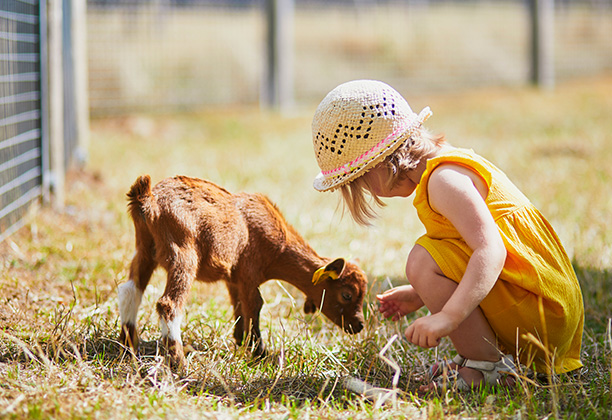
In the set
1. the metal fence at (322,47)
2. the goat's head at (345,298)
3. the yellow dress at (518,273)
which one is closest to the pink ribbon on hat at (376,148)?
the yellow dress at (518,273)

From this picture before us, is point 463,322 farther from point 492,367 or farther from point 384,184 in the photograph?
point 384,184

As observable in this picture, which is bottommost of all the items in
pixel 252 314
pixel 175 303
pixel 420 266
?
pixel 252 314

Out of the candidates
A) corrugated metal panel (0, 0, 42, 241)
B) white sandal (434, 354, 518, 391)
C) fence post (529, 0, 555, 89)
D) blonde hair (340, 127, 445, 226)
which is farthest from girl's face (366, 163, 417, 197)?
→ fence post (529, 0, 555, 89)

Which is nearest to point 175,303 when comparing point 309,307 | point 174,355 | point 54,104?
point 174,355

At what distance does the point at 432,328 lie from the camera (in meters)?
2.04

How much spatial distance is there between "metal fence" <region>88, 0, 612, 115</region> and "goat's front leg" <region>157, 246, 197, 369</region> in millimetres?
6933

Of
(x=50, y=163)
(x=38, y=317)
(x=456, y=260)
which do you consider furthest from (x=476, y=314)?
(x=50, y=163)

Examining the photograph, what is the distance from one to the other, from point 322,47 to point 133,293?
8966 mm

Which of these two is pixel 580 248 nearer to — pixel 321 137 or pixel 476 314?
pixel 476 314

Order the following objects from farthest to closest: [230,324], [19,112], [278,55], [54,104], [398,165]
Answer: [278,55] → [54,104] → [19,112] → [230,324] → [398,165]

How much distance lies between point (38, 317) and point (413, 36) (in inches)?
371

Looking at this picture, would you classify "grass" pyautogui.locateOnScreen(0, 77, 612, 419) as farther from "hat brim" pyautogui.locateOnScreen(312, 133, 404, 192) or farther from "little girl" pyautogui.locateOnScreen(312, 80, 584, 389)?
"hat brim" pyautogui.locateOnScreen(312, 133, 404, 192)

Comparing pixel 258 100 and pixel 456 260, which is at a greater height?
pixel 258 100

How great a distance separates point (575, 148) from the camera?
6629 millimetres
